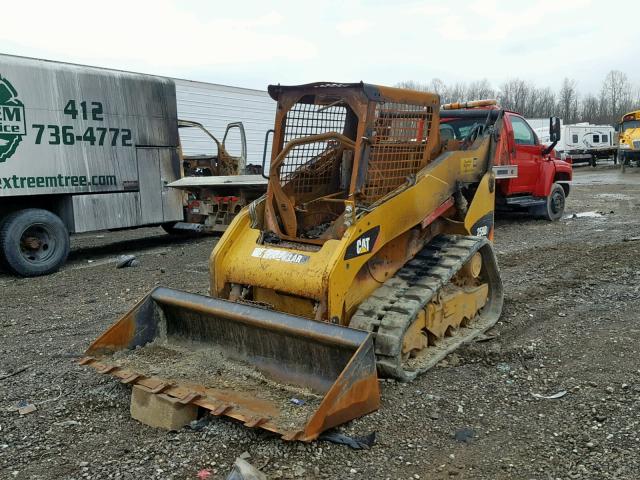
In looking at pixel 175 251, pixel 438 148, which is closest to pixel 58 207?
pixel 175 251

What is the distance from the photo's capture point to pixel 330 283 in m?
4.23

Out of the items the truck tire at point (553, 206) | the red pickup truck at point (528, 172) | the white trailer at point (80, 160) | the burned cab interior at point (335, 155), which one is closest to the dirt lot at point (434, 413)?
the burned cab interior at point (335, 155)

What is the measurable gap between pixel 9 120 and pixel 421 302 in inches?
268

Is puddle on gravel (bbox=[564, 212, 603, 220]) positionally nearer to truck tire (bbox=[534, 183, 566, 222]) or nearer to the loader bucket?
truck tire (bbox=[534, 183, 566, 222])

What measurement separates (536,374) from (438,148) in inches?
84.9

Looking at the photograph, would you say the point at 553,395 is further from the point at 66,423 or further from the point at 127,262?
the point at 127,262

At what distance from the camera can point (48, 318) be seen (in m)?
6.53

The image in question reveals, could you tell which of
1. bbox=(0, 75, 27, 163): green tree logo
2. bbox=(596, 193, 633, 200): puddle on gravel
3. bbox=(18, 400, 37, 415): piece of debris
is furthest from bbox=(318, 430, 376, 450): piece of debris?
bbox=(596, 193, 633, 200): puddle on gravel

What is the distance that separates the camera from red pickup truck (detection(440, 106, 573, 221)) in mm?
11359

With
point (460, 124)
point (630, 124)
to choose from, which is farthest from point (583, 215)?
point (630, 124)

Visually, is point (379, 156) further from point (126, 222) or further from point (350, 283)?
point (126, 222)

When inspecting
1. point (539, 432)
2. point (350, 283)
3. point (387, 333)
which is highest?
point (350, 283)

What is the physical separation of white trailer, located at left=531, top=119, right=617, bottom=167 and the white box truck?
2962cm

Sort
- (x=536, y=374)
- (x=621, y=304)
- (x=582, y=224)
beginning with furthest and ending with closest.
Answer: (x=582, y=224) < (x=621, y=304) < (x=536, y=374)
